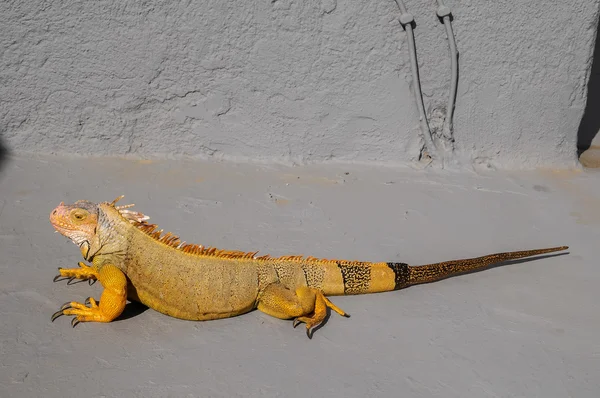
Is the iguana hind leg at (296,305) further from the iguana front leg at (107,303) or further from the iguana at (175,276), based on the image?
the iguana front leg at (107,303)

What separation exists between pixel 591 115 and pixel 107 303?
6.24 m

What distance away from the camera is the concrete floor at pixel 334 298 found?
331cm

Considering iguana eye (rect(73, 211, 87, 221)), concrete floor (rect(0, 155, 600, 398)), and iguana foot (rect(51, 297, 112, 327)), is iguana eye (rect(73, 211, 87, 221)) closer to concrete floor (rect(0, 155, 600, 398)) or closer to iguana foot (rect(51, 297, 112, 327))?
iguana foot (rect(51, 297, 112, 327))

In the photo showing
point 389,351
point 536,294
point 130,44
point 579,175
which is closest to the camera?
point 389,351

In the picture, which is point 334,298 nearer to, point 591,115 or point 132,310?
point 132,310

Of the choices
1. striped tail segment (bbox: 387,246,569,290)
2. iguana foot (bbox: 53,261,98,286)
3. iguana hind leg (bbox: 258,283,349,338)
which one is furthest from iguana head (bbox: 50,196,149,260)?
striped tail segment (bbox: 387,246,569,290)

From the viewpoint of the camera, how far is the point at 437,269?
162 inches

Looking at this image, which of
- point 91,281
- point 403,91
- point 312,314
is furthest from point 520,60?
point 91,281

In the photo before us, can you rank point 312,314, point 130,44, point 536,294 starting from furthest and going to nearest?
1. point 130,44
2. point 536,294
3. point 312,314

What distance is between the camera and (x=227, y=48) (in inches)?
215

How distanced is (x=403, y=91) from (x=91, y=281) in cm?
321

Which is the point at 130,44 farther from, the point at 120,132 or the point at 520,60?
the point at 520,60

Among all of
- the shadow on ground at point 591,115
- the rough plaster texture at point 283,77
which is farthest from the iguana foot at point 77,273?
the shadow on ground at point 591,115

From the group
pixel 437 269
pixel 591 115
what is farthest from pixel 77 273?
pixel 591 115
